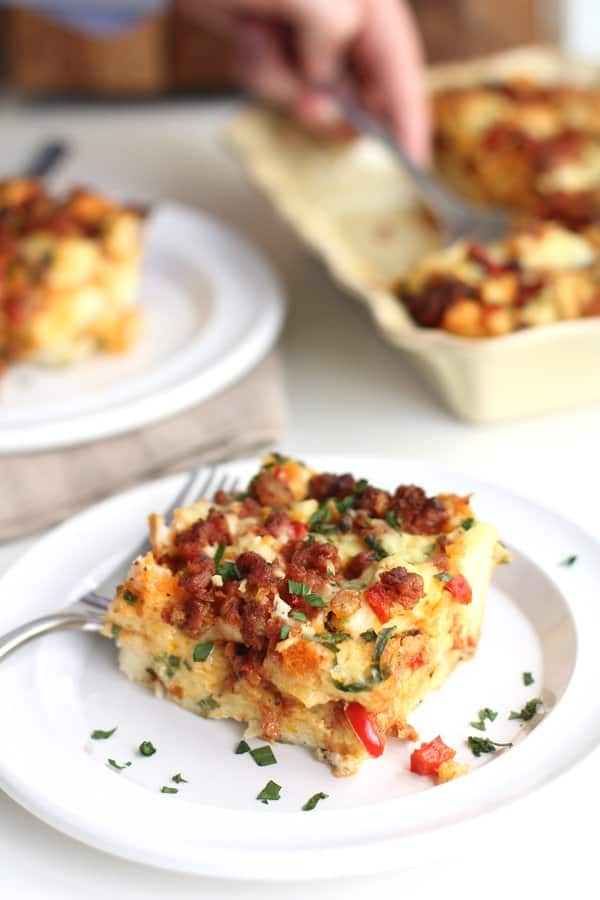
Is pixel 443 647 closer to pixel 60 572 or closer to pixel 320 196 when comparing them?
pixel 60 572

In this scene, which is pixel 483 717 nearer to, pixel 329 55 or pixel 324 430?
pixel 324 430

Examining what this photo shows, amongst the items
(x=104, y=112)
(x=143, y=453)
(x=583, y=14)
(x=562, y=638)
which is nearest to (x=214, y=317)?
(x=143, y=453)

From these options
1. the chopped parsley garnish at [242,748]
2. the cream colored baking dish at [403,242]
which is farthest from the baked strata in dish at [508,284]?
the chopped parsley garnish at [242,748]

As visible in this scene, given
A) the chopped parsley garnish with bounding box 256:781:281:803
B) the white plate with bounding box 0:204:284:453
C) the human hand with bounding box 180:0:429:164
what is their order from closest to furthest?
the chopped parsley garnish with bounding box 256:781:281:803, the white plate with bounding box 0:204:284:453, the human hand with bounding box 180:0:429:164

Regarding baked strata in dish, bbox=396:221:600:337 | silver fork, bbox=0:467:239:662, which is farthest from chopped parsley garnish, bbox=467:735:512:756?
baked strata in dish, bbox=396:221:600:337

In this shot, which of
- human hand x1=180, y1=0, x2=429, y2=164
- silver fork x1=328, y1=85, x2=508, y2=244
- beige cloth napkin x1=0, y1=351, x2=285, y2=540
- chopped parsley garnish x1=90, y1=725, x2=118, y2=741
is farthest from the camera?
human hand x1=180, y1=0, x2=429, y2=164

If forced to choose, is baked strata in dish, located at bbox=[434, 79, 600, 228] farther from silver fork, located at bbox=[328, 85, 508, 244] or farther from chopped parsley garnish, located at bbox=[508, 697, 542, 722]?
chopped parsley garnish, located at bbox=[508, 697, 542, 722]

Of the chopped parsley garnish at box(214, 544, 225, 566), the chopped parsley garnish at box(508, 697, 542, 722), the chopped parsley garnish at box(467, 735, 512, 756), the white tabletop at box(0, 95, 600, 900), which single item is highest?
the chopped parsley garnish at box(214, 544, 225, 566)

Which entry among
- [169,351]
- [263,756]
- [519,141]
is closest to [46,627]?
[263,756]
